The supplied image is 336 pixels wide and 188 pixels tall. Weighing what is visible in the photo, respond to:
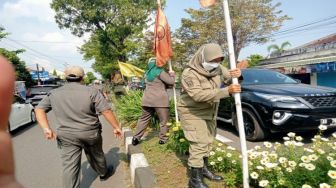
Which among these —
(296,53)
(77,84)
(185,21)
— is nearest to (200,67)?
(77,84)

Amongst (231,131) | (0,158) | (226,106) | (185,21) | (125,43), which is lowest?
(231,131)

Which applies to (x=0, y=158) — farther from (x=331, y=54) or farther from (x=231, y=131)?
(x=331, y=54)

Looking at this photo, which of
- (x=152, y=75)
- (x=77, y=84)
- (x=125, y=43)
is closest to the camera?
(x=77, y=84)

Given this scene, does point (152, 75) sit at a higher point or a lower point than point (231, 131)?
higher

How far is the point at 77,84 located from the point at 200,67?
164 cm

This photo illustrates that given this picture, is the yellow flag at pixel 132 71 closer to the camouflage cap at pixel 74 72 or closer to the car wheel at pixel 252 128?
the car wheel at pixel 252 128

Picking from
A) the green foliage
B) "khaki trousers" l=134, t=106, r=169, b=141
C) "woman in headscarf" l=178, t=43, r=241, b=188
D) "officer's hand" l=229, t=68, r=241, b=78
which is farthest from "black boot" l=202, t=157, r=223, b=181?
"khaki trousers" l=134, t=106, r=169, b=141

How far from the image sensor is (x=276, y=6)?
92.0 feet

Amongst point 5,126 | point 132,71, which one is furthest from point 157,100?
point 132,71

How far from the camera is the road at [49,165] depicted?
17.7ft

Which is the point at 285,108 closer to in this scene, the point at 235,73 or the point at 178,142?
the point at 178,142

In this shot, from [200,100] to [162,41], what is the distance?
325 cm

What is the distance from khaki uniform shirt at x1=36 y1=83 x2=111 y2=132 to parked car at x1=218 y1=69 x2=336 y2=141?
3201mm

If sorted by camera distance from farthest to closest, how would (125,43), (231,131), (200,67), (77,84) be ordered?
(125,43) → (231,131) → (77,84) → (200,67)
